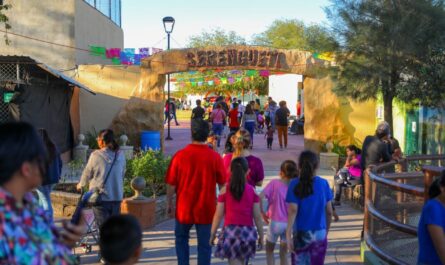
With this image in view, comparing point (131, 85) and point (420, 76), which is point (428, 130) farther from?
point (131, 85)

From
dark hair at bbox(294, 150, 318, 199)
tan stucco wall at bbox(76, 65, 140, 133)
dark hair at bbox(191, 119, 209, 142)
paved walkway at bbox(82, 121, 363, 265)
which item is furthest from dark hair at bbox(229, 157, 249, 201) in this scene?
tan stucco wall at bbox(76, 65, 140, 133)

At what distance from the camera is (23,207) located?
240 centimetres

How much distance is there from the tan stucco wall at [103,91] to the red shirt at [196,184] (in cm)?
1285

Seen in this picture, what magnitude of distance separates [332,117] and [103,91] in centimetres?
745

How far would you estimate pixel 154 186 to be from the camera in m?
10.4

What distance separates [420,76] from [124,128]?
9.24 metres

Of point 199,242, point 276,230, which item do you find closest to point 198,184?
point 199,242

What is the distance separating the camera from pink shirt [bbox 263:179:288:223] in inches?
234

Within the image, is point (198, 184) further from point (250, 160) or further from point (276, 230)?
point (250, 160)

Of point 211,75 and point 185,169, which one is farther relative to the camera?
point 211,75

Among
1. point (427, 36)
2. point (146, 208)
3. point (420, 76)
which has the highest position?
point (427, 36)

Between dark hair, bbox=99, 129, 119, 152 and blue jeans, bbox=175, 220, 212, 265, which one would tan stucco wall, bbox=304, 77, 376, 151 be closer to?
dark hair, bbox=99, 129, 119, 152

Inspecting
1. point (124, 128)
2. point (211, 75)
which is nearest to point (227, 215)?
point (124, 128)

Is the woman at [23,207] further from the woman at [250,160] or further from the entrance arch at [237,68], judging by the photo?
the entrance arch at [237,68]
